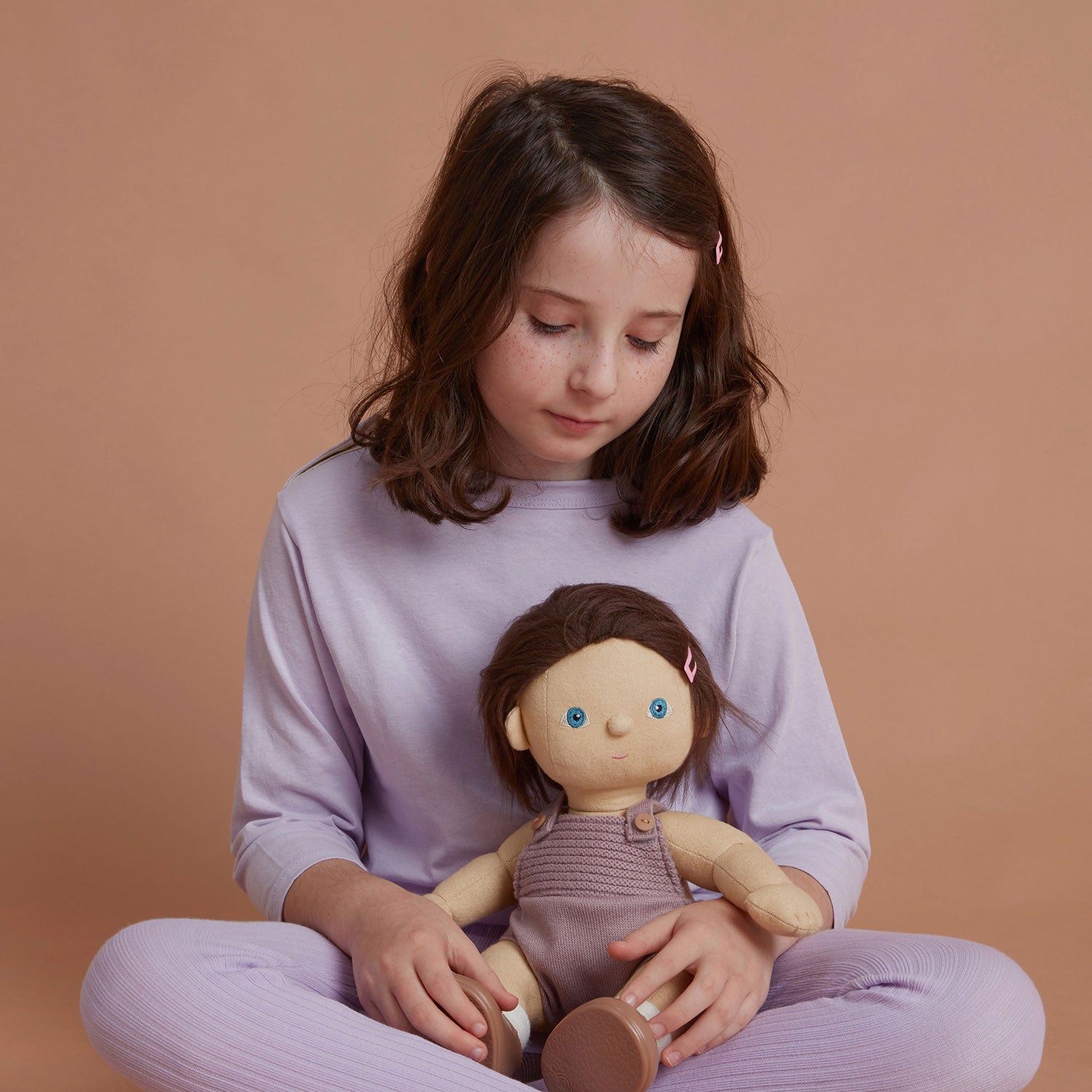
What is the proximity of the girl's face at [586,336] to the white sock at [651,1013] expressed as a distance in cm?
→ 63

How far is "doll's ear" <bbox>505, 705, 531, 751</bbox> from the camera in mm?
1530

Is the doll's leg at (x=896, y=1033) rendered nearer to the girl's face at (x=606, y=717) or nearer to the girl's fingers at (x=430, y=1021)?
the girl's fingers at (x=430, y=1021)

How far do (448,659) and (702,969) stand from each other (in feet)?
1.76

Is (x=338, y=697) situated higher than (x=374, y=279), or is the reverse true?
(x=374, y=279)

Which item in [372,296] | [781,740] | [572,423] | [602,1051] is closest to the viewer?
[602,1051]

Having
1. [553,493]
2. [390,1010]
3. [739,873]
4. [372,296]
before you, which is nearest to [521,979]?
[390,1010]

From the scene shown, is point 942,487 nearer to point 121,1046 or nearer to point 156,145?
point 156,145

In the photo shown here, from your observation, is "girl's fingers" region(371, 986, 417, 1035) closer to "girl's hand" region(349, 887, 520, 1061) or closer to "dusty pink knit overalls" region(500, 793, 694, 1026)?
"girl's hand" region(349, 887, 520, 1061)

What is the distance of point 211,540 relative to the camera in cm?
282

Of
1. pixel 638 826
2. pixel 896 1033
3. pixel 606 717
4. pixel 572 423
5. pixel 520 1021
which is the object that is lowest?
pixel 520 1021

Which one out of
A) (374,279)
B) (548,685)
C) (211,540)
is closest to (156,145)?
(374,279)

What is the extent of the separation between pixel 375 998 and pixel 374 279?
1.63 m

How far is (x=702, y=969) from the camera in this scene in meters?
1.45

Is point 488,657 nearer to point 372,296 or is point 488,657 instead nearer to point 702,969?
point 702,969
